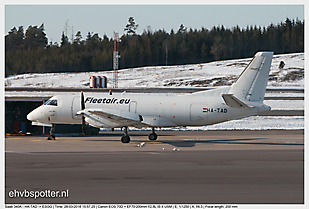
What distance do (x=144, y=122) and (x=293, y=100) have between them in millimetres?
31831

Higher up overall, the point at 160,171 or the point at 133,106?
the point at 133,106

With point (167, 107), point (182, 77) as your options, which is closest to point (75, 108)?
point (167, 107)

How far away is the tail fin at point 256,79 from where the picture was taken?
2459cm

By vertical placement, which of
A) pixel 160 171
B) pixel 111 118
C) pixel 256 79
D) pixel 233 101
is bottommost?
pixel 160 171

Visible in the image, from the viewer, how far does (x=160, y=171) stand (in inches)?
601

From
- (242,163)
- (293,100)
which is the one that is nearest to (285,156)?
(242,163)

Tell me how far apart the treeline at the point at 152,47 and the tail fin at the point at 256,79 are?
10653 cm

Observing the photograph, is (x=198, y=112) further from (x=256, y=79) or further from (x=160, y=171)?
(x=160, y=171)

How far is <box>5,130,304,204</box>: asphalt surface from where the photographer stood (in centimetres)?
1155

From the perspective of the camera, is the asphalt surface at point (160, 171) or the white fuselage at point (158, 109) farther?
the white fuselage at point (158, 109)

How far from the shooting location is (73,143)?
24.8 m

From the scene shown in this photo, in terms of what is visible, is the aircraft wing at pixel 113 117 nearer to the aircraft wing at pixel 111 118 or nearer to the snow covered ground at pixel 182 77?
the aircraft wing at pixel 111 118

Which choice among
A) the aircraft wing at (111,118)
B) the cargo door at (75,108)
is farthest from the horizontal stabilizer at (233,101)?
the cargo door at (75,108)

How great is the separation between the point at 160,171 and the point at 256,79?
12988 millimetres
